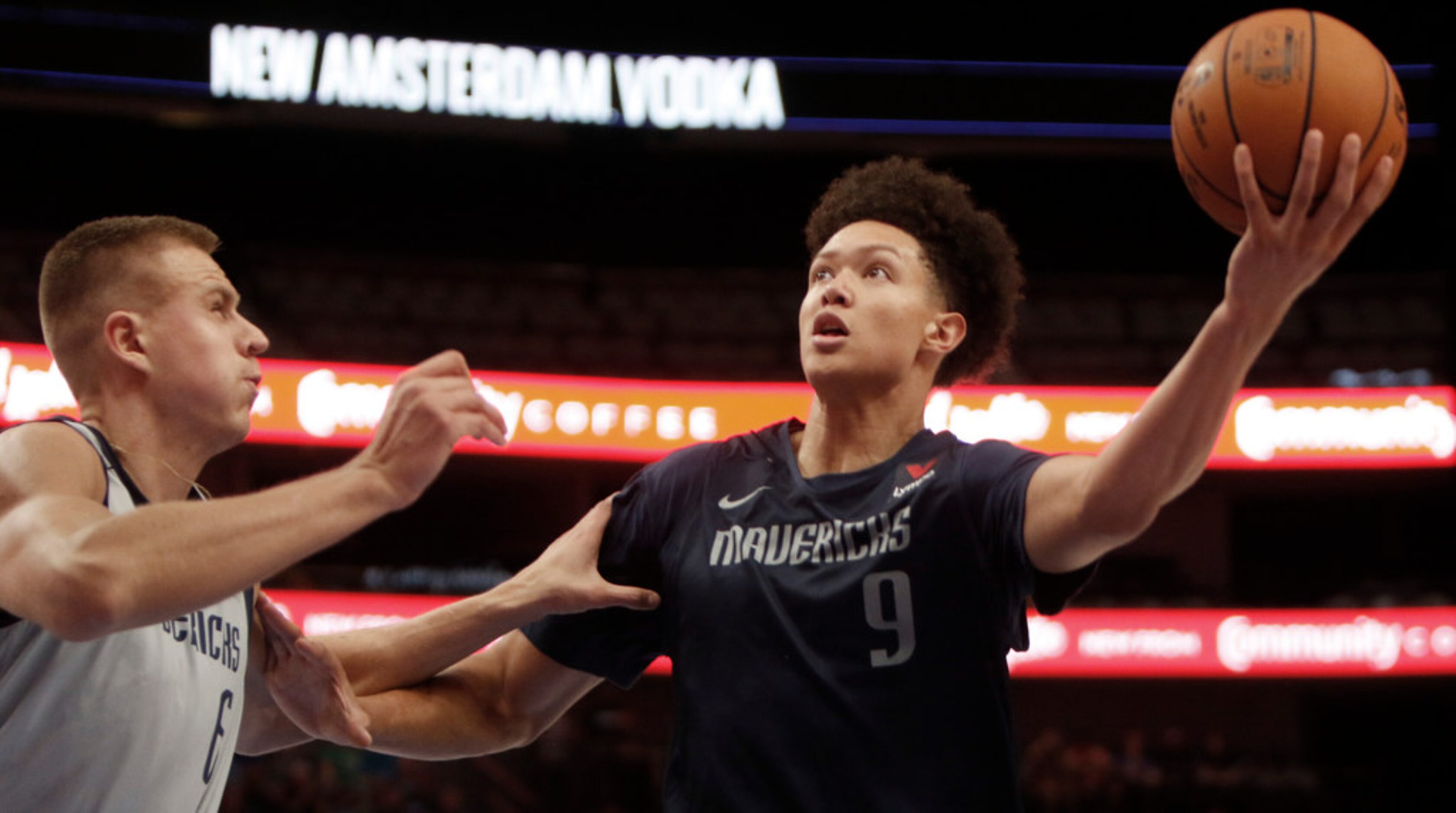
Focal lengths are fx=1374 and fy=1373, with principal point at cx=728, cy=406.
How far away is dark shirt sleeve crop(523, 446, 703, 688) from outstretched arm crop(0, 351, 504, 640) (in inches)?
26.3

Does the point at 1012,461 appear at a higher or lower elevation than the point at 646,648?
higher

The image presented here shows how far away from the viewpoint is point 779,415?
41.7ft

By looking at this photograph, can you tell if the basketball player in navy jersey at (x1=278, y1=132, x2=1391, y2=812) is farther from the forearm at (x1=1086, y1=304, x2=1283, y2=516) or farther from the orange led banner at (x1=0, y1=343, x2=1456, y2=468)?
the orange led banner at (x1=0, y1=343, x2=1456, y2=468)

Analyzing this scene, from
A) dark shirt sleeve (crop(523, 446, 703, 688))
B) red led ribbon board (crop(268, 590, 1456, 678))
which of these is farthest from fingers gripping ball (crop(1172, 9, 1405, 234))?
red led ribbon board (crop(268, 590, 1456, 678))

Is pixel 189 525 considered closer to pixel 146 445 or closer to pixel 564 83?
pixel 146 445

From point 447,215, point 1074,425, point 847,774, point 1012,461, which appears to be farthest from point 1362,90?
point 447,215

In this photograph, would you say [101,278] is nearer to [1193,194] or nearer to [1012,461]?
[1012,461]

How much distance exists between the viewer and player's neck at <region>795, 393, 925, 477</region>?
2.85 metres

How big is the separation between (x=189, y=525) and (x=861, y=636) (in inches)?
46.6

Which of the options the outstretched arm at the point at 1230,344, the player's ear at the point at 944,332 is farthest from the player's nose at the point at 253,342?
the outstretched arm at the point at 1230,344

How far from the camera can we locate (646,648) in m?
3.02

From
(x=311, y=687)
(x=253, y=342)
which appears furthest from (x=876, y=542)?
(x=253, y=342)

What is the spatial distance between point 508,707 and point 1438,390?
12.5 m

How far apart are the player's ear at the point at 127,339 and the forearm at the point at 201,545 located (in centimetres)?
69
